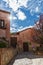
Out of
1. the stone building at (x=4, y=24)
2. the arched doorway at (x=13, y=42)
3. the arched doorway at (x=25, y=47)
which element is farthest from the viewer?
the arched doorway at (x=25, y=47)

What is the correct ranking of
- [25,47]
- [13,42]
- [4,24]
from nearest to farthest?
1. [4,24]
2. [13,42]
3. [25,47]

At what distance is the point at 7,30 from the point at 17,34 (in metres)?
6.94

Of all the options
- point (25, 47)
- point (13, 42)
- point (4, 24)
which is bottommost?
point (25, 47)

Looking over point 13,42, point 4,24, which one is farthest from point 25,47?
point 4,24

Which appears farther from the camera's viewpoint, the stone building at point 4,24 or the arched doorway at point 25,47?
the arched doorway at point 25,47

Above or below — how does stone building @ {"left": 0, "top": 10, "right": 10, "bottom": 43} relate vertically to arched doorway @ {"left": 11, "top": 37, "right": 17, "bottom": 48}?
above

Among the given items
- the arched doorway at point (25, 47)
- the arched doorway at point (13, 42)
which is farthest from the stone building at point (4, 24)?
the arched doorway at point (25, 47)

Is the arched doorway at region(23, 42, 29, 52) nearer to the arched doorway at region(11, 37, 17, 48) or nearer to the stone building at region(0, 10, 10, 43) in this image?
the arched doorway at region(11, 37, 17, 48)

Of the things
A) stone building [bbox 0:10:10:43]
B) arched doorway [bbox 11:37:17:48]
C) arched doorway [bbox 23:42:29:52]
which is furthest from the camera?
arched doorway [bbox 23:42:29:52]

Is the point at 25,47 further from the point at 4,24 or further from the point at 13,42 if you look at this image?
the point at 4,24

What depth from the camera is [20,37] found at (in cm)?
3181

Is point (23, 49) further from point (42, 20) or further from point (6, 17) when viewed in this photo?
point (6, 17)

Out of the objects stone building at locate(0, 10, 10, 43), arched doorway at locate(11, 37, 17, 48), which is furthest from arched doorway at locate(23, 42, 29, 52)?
stone building at locate(0, 10, 10, 43)

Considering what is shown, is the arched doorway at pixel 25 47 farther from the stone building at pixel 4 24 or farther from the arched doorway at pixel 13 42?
the stone building at pixel 4 24
